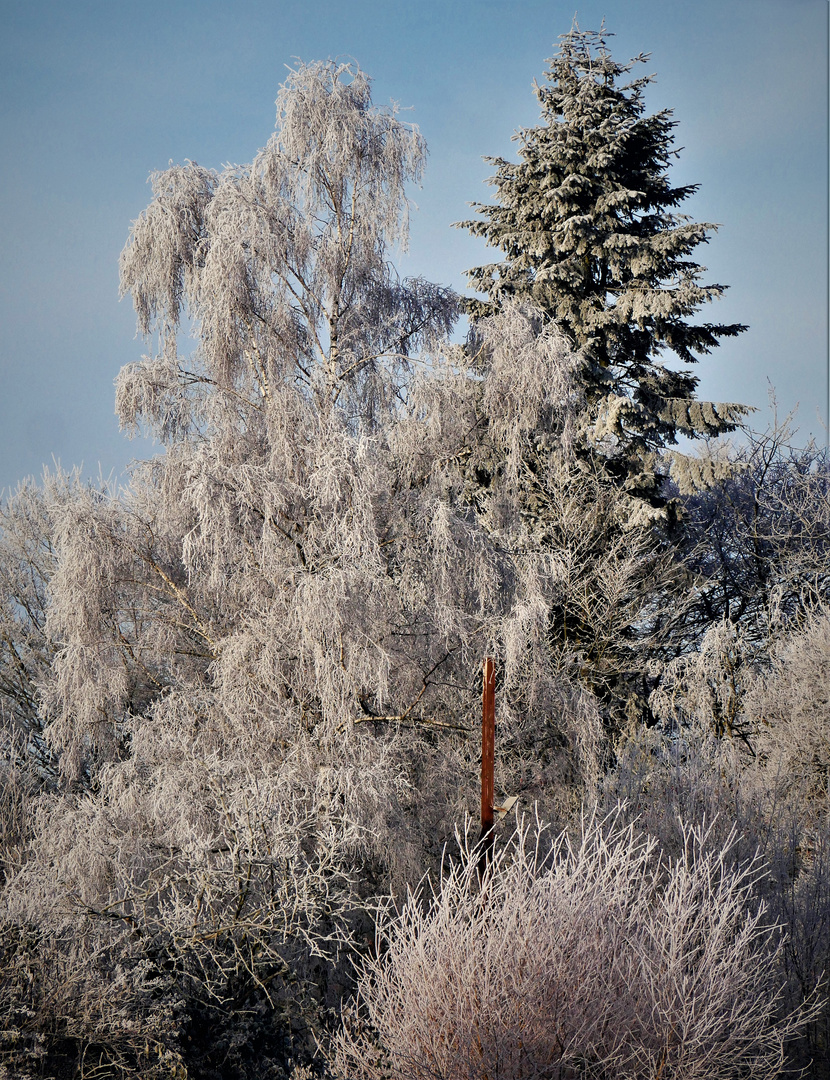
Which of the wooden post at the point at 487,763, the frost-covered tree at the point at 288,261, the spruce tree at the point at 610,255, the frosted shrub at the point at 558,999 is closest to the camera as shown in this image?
the frosted shrub at the point at 558,999

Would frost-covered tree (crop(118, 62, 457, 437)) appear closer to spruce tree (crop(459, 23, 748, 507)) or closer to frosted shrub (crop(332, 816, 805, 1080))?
spruce tree (crop(459, 23, 748, 507))

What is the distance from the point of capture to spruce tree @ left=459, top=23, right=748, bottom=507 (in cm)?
1135

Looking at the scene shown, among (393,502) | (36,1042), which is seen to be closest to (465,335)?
(393,502)

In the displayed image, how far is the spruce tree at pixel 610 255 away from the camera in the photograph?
11.4 meters

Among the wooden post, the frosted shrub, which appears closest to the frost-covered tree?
the wooden post

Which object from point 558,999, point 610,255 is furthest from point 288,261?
point 558,999

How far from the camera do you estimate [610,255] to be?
11664 millimetres

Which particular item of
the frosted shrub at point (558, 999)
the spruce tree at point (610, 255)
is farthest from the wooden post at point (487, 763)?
the spruce tree at point (610, 255)

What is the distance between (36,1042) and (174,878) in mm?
1742

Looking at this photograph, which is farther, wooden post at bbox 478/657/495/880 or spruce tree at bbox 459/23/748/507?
spruce tree at bbox 459/23/748/507

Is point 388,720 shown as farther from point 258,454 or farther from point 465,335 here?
point 465,335

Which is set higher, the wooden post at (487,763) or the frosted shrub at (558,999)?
the wooden post at (487,763)

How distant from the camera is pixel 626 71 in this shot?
41.1ft

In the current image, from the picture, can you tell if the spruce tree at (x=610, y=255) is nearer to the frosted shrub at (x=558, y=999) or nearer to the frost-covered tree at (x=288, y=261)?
the frost-covered tree at (x=288, y=261)
